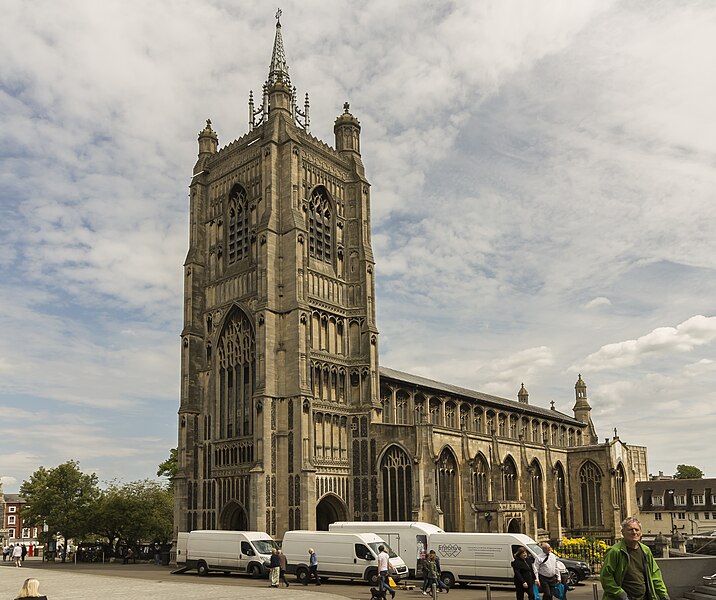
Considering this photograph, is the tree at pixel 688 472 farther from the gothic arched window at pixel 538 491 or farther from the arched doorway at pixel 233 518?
the arched doorway at pixel 233 518

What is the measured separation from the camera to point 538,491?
66.6 meters

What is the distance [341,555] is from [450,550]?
5.08 meters

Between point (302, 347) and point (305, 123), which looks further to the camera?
point (305, 123)

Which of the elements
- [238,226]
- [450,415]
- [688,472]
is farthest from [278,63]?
[688,472]

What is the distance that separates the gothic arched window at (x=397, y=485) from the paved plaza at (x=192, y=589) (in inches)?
539

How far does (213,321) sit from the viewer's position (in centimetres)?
5725

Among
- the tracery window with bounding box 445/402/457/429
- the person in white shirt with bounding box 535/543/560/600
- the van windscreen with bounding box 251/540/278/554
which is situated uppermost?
the tracery window with bounding box 445/402/457/429

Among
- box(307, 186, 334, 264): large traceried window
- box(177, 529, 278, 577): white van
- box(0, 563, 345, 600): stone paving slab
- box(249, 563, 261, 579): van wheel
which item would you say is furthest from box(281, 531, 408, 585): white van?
box(307, 186, 334, 264): large traceried window

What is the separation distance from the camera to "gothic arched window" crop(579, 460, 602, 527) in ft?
227

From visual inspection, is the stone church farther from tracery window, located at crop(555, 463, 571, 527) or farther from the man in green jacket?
the man in green jacket

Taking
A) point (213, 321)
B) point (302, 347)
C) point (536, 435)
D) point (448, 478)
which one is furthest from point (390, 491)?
point (536, 435)

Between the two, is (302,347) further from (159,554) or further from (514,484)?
(514,484)

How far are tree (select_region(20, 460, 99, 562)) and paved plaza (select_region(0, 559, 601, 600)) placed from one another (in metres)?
18.9

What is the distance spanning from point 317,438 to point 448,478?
10479 mm
